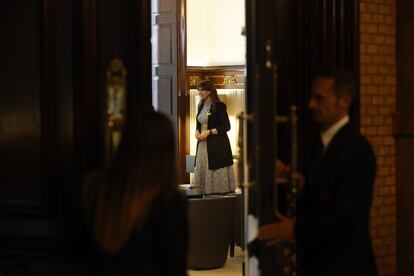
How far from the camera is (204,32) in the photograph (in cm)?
1077

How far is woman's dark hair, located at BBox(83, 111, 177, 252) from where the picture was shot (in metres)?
2.71

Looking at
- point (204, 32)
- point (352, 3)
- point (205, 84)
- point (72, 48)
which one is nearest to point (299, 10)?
point (352, 3)

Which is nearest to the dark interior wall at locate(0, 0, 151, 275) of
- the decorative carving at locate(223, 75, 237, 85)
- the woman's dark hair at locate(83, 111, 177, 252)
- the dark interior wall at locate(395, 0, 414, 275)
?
the woman's dark hair at locate(83, 111, 177, 252)

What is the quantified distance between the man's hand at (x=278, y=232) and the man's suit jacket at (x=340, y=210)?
0.10ft

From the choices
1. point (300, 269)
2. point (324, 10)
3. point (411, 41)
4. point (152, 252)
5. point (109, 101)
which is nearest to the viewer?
point (152, 252)

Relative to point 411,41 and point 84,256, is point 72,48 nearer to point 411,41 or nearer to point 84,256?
point 84,256

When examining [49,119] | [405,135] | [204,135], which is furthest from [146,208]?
[204,135]

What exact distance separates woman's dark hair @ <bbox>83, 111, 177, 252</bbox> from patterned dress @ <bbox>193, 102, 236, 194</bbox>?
5.77 metres

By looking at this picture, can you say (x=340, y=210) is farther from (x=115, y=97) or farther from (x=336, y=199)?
(x=115, y=97)

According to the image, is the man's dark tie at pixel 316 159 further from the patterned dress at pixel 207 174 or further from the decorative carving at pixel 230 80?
the decorative carving at pixel 230 80

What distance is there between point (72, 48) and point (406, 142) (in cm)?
282

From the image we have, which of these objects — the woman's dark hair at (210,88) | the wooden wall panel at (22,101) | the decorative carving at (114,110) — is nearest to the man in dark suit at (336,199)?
the decorative carving at (114,110)

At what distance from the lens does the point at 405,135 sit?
5500mm

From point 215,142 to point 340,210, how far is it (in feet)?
17.2
